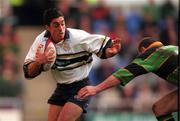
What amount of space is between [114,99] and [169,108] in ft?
20.6

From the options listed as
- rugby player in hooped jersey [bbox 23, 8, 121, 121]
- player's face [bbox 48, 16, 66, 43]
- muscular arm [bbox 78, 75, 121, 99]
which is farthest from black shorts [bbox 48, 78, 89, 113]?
player's face [bbox 48, 16, 66, 43]

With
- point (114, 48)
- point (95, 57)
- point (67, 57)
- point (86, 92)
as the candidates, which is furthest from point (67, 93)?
point (95, 57)

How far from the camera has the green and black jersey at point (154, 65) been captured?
11.1 metres

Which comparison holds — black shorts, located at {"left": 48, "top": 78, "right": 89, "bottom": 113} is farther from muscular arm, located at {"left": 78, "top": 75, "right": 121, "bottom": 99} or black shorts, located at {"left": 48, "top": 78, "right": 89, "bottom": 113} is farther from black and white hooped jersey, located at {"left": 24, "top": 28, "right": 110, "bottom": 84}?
muscular arm, located at {"left": 78, "top": 75, "right": 121, "bottom": 99}

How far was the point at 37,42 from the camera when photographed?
1162 centimetres

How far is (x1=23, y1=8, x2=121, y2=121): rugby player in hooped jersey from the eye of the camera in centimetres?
1147

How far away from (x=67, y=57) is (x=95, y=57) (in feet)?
20.3

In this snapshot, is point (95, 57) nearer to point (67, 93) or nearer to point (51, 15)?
point (67, 93)

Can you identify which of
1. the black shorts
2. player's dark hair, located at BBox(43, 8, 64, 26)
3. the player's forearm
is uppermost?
player's dark hair, located at BBox(43, 8, 64, 26)

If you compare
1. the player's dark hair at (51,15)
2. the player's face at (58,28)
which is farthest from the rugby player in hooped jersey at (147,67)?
the player's dark hair at (51,15)

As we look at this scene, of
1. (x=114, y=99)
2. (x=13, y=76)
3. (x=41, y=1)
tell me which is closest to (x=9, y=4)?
(x=41, y=1)

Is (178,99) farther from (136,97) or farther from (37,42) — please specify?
(136,97)

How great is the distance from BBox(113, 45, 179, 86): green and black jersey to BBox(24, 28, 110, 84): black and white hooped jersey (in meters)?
0.63

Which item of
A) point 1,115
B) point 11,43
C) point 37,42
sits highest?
point 37,42
